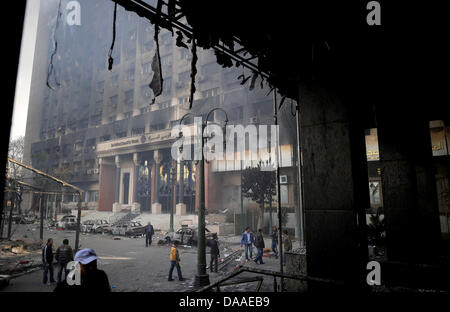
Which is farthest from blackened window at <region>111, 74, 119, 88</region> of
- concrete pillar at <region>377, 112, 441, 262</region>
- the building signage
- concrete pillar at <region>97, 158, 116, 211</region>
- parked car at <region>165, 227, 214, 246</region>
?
concrete pillar at <region>377, 112, 441, 262</region>

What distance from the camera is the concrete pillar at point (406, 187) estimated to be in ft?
19.8

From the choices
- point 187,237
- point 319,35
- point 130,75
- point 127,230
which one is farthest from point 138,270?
point 130,75

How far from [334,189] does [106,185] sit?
46070mm

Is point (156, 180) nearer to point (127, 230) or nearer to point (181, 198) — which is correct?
point (181, 198)

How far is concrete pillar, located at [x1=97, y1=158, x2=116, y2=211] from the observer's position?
43.8 meters

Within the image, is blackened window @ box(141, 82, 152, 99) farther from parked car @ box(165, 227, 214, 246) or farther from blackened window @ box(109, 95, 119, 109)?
parked car @ box(165, 227, 214, 246)

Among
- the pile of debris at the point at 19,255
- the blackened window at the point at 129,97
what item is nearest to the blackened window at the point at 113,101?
the blackened window at the point at 129,97

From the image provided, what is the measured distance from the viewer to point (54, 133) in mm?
64938

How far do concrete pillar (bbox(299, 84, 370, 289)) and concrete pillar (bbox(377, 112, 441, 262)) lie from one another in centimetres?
271

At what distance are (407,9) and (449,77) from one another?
134 inches

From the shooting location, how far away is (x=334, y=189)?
4.09 m
